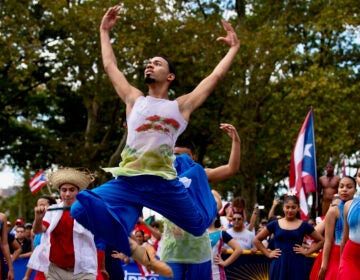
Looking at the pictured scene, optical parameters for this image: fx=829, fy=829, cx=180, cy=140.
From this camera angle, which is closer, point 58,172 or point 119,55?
point 58,172

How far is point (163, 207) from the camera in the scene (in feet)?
22.6

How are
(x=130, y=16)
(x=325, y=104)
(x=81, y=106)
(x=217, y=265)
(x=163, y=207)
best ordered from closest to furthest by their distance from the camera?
(x=163, y=207) → (x=217, y=265) → (x=130, y=16) → (x=325, y=104) → (x=81, y=106)

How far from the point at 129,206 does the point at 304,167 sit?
1294 centimetres

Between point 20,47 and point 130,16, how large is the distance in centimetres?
369

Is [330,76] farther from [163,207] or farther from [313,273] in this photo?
[163,207]

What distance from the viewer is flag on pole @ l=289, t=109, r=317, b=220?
61.2 feet

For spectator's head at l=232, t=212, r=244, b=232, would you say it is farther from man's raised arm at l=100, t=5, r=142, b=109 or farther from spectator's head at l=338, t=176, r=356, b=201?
man's raised arm at l=100, t=5, r=142, b=109

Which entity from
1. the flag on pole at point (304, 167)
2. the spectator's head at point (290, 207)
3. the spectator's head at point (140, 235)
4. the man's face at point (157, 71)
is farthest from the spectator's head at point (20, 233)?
the man's face at point (157, 71)

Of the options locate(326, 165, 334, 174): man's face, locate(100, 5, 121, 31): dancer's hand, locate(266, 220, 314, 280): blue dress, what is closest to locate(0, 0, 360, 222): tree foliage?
locate(326, 165, 334, 174): man's face

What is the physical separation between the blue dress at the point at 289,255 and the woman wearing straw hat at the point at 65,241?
3351 mm

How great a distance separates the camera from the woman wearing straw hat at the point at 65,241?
9.17 m

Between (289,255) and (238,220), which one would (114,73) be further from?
(238,220)

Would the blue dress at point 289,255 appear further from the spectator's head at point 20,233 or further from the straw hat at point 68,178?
the spectator's head at point 20,233

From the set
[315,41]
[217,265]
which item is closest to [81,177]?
[217,265]
